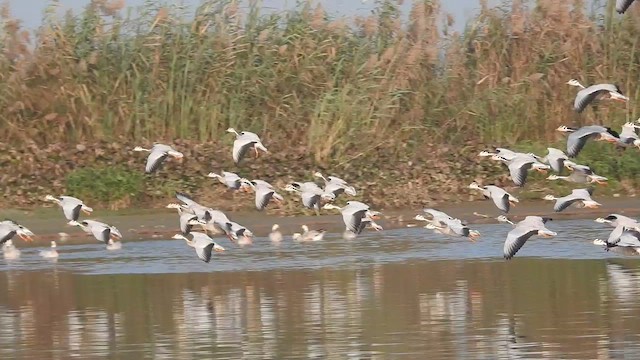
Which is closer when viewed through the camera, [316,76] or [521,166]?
[521,166]

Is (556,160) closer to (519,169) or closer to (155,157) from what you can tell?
(519,169)

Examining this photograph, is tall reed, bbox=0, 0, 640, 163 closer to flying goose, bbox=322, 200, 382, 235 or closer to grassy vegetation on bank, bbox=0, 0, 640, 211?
grassy vegetation on bank, bbox=0, 0, 640, 211

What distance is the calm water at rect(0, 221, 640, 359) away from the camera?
10305 millimetres

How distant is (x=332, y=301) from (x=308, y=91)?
976 cm

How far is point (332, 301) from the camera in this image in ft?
41.0

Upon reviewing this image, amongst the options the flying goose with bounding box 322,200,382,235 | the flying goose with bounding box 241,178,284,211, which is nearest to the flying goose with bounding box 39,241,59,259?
the flying goose with bounding box 241,178,284,211

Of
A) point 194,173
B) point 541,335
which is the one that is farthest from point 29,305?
point 194,173

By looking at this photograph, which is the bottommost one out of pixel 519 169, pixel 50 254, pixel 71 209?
pixel 50 254

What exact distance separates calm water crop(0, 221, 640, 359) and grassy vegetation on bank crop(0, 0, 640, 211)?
296 centimetres

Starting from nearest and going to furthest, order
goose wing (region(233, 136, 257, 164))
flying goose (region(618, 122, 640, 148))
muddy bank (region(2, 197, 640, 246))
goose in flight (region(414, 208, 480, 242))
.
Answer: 1. goose in flight (region(414, 208, 480, 242))
2. flying goose (region(618, 122, 640, 148))
3. goose wing (region(233, 136, 257, 164))
4. muddy bank (region(2, 197, 640, 246))

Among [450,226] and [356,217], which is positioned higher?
[356,217]

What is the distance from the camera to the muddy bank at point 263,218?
18.3 m

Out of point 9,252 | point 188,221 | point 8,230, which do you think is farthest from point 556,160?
point 9,252

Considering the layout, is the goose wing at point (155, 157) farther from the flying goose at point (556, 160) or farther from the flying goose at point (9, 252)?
the flying goose at point (556, 160)
